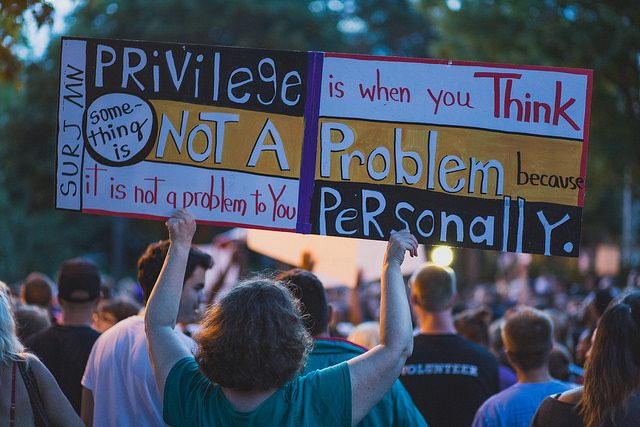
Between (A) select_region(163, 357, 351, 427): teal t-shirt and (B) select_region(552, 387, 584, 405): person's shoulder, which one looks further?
(B) select_region(552, 387, 584, 405): person's shoulder

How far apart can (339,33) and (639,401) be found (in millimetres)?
Answer: 31560

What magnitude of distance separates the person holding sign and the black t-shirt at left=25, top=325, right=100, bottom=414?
201 centimetres

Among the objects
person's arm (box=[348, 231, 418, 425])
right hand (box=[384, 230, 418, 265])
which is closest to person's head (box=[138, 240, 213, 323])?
right hand (box=[384, 230, 418, 265])

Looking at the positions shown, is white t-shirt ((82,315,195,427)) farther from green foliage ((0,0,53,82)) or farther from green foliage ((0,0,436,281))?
green foliage ((0,0,436,281))

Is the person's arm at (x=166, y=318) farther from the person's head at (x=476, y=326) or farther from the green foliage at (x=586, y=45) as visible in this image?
the green foliage at (x=586, y=45)

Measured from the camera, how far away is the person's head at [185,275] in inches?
167

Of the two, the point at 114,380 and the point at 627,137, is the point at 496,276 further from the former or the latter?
the point at 114,380

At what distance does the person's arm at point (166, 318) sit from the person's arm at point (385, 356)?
64cm

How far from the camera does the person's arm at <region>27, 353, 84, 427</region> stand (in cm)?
341

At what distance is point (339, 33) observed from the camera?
111 feet

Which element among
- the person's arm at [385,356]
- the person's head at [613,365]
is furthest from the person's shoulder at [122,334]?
the person's head at [613,365]

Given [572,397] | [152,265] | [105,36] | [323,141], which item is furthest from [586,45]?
[105,36]

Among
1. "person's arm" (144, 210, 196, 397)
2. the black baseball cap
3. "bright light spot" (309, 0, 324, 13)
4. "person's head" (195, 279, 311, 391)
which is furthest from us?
"bright light spot" (309, 0, 324, 13)

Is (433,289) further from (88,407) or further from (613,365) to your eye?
(88,407)
